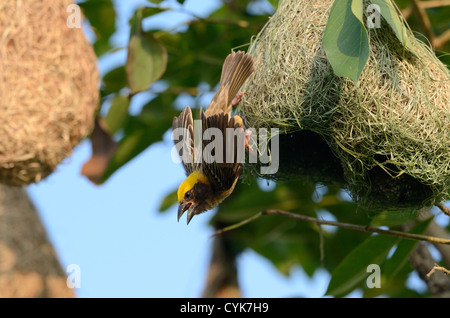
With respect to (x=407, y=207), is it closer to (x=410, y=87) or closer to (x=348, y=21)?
(x=410, y=87)

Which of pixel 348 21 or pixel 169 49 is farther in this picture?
pixel 169 49

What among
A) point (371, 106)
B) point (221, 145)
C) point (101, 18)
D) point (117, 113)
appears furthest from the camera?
point (101, 18)

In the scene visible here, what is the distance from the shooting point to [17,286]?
423cm

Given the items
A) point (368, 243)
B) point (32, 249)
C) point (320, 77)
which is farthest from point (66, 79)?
point (32, 249)

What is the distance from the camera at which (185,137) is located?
2.44 metres

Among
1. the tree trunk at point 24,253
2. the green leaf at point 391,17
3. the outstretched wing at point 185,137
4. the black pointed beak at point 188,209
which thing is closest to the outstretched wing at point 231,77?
the outstretched wing at point 185,137

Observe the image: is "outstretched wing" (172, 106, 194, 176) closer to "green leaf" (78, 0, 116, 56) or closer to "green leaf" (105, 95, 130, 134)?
"green leaf" (105, 95, 130, 134)

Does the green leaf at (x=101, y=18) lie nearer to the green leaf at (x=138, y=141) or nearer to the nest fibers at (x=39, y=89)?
the nest fibers at (x=39, y=89)

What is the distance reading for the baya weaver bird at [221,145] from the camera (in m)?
2.17

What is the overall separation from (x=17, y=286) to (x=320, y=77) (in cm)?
299

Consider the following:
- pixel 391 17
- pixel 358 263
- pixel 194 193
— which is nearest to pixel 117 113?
pixel 194 193

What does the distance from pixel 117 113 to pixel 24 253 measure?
1716 millimetres

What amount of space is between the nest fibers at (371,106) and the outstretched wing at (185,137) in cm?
29

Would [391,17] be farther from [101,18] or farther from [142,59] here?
[101,18]
